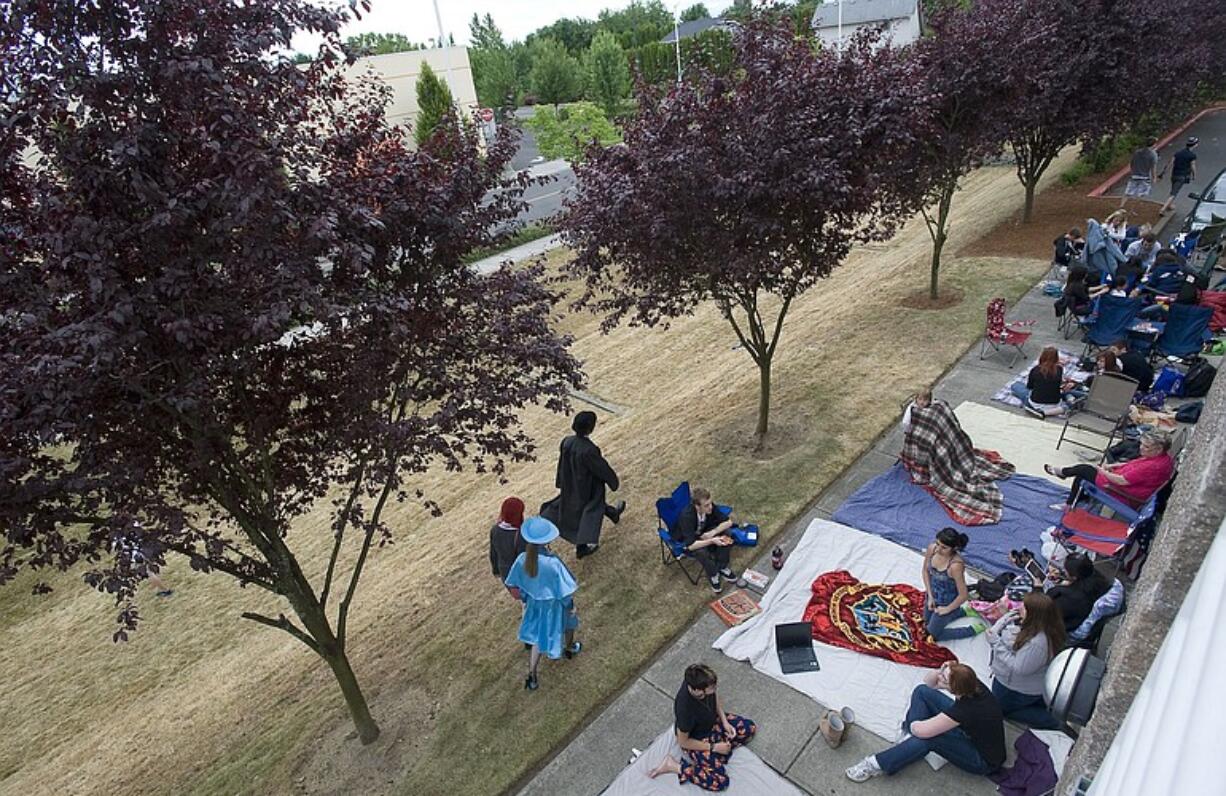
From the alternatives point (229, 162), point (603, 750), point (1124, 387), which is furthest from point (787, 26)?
point (603, 750)

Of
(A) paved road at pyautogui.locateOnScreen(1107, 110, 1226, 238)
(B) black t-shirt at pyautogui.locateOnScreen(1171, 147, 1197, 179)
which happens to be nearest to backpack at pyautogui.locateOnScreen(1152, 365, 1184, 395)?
(A) paved road at pyautogui.locateOnScreen(1107, 110, 1226, 238)

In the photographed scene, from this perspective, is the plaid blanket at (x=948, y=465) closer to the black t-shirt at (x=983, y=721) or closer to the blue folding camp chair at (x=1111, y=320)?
the black t-shirt at (x=983, y=721)

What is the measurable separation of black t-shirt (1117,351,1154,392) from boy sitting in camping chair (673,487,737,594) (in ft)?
17.5

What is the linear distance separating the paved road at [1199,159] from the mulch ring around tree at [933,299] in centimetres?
514

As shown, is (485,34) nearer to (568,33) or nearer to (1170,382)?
(568,33)

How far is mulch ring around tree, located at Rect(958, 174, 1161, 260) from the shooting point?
14312 millimetres

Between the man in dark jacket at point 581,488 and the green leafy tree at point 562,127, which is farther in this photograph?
the green leafy tree at point 562,127

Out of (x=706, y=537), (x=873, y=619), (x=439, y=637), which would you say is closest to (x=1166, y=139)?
(x=873, y=619)

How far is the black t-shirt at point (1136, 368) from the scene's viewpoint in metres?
7.84

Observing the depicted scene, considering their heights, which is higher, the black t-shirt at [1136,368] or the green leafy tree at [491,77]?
the green leafy tree at [491,77]

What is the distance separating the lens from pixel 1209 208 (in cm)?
1267

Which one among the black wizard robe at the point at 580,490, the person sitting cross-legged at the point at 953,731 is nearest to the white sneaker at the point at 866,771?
the person sitting cross-legged at the point at 953,731

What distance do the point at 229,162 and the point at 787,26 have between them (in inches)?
252

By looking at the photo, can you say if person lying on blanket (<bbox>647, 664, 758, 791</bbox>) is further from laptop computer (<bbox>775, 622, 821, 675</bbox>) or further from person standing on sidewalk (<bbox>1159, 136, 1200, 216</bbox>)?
person standing on sidewalk (<bbox>1159, 136, 1200, 216</bbox>)
